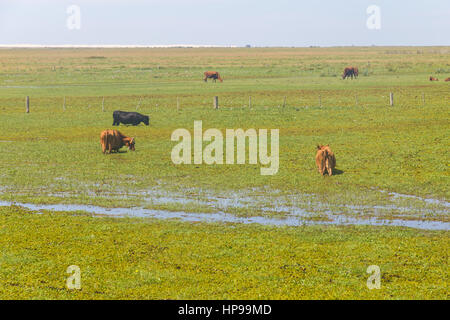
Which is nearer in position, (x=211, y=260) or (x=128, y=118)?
(x=211, y=260)

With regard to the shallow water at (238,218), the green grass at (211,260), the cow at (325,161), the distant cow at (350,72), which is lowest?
the green grass at (211,260)

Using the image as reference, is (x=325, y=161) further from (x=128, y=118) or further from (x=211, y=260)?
(x=128, y=118)

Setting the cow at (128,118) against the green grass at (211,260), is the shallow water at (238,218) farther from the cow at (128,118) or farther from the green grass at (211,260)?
the cow at (128,118)

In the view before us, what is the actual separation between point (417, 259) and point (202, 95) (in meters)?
46.5

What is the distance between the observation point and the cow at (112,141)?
29562mm

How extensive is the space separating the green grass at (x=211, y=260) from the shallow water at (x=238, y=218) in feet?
2.47

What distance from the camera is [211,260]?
14.1 m

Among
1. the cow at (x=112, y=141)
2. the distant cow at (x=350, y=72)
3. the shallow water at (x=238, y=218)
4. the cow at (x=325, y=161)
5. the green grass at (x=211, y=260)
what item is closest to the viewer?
the green grass at (x=211, y=260)

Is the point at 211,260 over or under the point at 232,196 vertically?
under

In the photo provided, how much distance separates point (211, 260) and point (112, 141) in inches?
669

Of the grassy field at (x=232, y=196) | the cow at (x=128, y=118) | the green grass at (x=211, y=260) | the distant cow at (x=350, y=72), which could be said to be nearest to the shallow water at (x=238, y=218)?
the grassy field at (x=232, y=196)

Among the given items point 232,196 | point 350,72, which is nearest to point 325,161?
point 232,196

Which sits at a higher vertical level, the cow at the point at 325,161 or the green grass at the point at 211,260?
the cow at the point at 325,161
